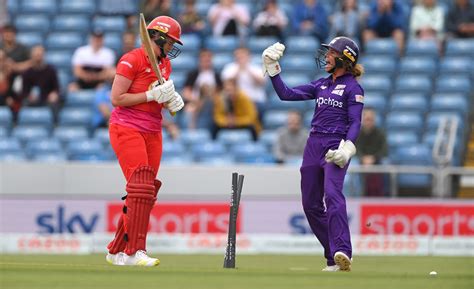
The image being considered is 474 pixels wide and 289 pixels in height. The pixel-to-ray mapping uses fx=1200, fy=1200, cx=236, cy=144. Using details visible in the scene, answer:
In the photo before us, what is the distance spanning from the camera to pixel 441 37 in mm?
19516

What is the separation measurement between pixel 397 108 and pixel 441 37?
2009mm

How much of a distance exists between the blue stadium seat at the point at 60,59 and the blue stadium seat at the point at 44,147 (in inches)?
89.9

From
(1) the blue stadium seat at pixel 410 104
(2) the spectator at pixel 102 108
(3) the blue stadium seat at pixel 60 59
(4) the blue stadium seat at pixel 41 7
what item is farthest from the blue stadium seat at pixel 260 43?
(4) the blue stadium seat at pixel 41 7

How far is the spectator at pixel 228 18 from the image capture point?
19828mm

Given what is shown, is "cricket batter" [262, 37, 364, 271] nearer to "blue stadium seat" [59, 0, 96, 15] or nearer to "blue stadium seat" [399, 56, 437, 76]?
"blue stadium seat" [399, 56, 437, 76]

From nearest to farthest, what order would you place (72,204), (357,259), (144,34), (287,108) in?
(144,34), (357,259), (72,204), (287,108)

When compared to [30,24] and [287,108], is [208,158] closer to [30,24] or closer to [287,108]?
[287,108]

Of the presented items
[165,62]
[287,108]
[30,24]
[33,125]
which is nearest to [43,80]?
[33,125]

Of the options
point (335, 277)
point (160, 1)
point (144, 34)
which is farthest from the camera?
point (160, 1)

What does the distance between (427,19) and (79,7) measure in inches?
241

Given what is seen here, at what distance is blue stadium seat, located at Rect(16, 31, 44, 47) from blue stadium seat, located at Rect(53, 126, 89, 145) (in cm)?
251

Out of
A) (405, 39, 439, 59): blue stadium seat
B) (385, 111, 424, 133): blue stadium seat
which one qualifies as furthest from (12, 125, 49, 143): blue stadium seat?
(405, 39, 439, 59): blue stadium seat

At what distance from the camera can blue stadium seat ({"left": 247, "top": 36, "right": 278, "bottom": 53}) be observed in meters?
19.5

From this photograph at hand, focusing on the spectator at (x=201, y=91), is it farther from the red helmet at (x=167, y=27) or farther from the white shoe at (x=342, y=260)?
the white shoe at (x=342, y=260)
